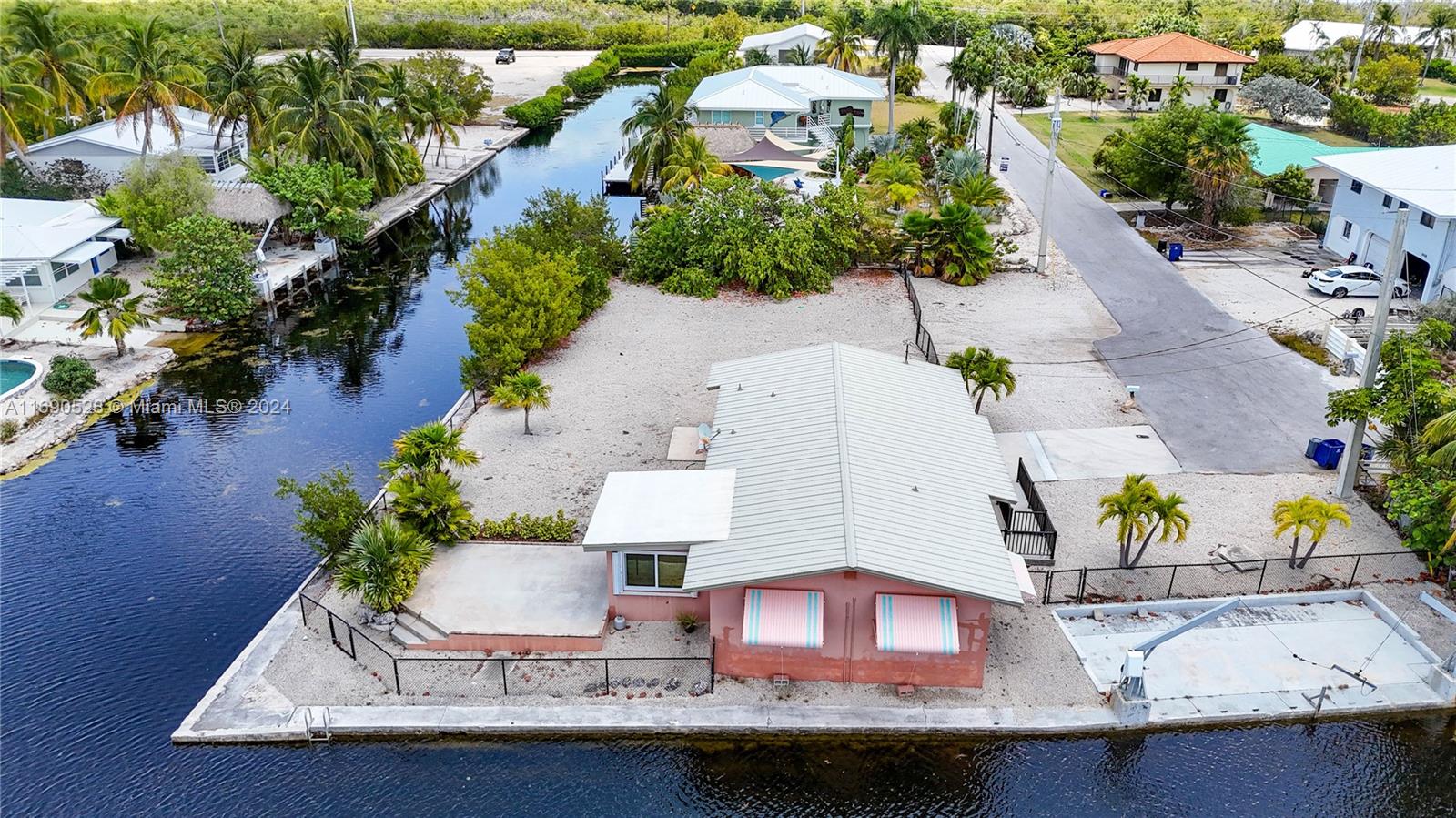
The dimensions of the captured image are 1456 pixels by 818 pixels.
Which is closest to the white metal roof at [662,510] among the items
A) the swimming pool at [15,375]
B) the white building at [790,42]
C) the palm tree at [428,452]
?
the palm tree at [428,452]

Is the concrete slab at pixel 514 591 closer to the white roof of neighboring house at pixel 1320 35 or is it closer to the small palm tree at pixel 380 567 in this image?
the small palm tree at pixel 380 567

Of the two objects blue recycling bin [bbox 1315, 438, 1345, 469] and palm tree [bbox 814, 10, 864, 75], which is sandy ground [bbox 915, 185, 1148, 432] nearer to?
blue recycling bin [bbox 1315, 438, 1345, 469]

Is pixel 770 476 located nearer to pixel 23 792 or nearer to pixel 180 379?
pixel 23 792

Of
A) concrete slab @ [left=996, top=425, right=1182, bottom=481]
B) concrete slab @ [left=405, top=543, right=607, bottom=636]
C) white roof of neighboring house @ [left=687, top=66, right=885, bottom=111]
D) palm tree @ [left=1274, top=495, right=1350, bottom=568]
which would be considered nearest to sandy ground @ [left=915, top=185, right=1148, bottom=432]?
concrete slab @ [left=996, top=425, right=1182, bottom=481]

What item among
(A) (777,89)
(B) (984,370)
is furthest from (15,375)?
(A) (777,89)

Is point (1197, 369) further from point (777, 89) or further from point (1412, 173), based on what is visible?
point (777, 89)
